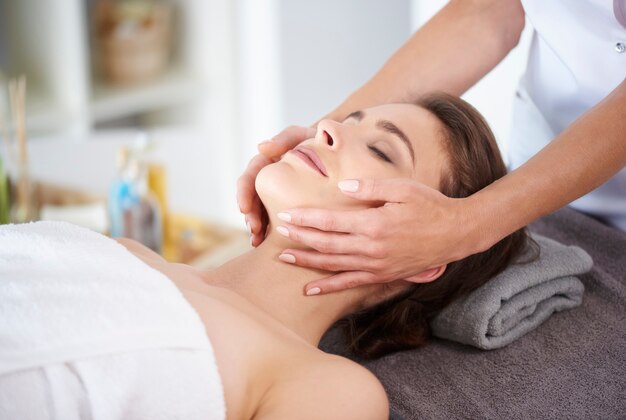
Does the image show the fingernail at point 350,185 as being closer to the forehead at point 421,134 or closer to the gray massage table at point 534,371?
the forehead at point 421,134

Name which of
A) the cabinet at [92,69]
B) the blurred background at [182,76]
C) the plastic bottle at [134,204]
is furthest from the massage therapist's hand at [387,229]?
the cabinet at [92,69]

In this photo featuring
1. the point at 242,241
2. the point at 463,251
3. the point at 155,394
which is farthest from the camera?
the point at 242,241

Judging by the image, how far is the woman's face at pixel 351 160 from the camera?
129 centimetres

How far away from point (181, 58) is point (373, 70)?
866mm

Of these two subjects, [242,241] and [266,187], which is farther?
[242,241]

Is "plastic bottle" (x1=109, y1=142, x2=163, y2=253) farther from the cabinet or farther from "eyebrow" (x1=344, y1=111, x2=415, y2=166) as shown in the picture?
"eyebrow" (x1=344, y1=111, x2=415, y2=166)

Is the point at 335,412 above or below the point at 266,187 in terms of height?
below

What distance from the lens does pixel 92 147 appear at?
3.11 m

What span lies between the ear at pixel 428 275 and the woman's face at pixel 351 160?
15 centimetres

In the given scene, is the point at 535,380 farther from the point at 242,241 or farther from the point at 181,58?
the point at 181,58

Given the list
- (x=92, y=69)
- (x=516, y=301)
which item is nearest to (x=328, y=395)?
(x=516, y=301)

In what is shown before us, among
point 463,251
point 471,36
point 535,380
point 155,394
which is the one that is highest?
point 471,36

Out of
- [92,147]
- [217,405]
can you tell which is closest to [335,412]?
[217,405]

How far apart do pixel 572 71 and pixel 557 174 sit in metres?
0.43
